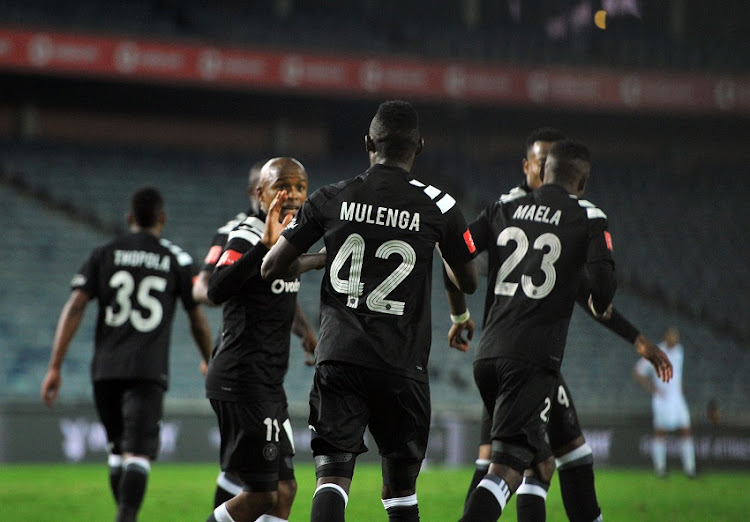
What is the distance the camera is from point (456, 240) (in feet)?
15.8

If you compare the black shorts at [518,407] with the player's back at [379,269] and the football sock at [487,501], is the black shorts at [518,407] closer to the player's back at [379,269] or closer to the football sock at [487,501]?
the football sock at [487,501]

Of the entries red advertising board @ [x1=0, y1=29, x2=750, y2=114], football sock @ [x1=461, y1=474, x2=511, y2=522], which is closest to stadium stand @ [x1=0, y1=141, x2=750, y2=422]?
red advertising board @ [x1=0, y1=29, x2=750, y2=114]

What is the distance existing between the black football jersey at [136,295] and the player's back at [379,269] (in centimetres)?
281

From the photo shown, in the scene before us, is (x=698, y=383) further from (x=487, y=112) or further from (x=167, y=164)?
(x=167, y=164)

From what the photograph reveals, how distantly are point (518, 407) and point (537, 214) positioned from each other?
1.01 m

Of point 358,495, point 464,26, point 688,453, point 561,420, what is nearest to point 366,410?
point 561,420

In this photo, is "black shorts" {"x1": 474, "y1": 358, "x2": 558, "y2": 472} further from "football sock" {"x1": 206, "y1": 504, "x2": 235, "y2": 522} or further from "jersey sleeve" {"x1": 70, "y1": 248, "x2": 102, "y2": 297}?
"jersey sleeve" {"x1": 70, "y1": 248, "x2": 102, "y2": 297}

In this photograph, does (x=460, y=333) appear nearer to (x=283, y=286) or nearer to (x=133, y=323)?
(x=283, y=286)

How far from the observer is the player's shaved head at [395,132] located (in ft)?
15.7

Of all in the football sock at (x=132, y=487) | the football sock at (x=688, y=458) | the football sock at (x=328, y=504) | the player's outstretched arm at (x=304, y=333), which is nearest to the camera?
the football sock at (x=328, y=504)

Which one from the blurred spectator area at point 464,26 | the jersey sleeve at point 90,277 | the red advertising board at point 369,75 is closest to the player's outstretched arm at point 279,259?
the jersey sleeve at point 90,277

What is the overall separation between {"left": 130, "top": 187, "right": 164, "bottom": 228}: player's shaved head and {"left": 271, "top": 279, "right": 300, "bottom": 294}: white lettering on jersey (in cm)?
187

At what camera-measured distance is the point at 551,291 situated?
5699 millimetres

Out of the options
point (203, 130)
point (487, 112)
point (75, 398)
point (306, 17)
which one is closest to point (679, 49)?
point (487, 112)
